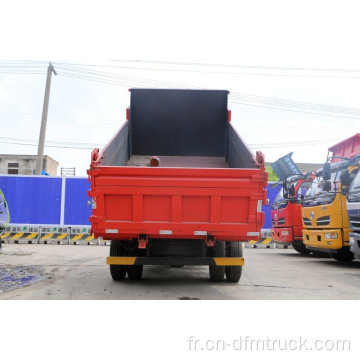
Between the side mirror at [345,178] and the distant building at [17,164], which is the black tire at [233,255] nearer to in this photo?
the side mirror at [345,178]

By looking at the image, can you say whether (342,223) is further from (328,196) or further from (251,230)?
(251,230)

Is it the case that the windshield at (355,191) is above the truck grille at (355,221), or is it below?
above

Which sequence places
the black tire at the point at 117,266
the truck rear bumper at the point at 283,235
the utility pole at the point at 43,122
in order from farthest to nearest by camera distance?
the utility pole at the point at 43,122 < the truck rear bumper at the point at 283,235 < the black tire at the point at 117,266

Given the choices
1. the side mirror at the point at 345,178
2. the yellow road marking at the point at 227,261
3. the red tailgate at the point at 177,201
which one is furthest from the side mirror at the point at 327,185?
the red tailgate at the point at 177,201

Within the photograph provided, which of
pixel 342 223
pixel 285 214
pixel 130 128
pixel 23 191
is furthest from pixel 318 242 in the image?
pixel 23 191

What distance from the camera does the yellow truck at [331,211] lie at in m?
8.55

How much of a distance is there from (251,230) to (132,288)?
202 centimetres

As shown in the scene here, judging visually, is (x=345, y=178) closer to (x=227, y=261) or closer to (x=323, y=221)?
(x=323, y=221)

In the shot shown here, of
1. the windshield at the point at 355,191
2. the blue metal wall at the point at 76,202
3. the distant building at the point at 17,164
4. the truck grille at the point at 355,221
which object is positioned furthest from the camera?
the distant building at the point at 17,164

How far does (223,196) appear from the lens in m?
4.86

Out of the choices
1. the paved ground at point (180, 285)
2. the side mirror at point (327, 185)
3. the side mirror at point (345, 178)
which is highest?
the side mirror at point (345, 178)

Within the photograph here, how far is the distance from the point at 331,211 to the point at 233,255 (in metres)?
3.92

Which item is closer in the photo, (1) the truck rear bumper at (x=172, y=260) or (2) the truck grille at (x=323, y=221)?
Answer: (1) the truck rear bumper at (x=172, y=260)
